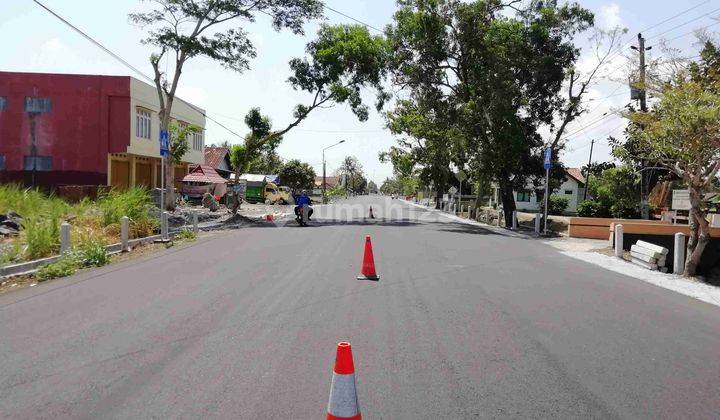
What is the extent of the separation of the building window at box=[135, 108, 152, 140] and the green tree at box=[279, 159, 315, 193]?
4237 centimetres

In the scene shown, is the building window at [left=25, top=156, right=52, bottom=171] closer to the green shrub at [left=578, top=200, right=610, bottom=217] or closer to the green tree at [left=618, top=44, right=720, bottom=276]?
the green shrub at [left=578, top=200, right=610, bottom=217]

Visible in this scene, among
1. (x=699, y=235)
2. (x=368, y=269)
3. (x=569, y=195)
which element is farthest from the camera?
(x=569, y=195)

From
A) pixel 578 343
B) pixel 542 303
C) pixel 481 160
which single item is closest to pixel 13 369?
pixel 578 343

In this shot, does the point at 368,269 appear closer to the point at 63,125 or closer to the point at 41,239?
the point at 41,239

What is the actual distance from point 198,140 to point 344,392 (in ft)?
Answer: 153

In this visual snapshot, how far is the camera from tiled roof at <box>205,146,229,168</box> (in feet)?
191

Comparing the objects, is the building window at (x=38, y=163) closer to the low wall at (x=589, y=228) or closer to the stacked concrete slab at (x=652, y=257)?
the low wall at (x=589, y=228)

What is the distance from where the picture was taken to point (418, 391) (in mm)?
4613

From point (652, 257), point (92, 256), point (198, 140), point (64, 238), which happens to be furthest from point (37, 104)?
point (652, 257)

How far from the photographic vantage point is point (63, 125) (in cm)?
3297

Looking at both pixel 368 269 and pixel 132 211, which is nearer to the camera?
pixel 368 269

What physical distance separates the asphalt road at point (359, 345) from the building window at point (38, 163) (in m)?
25.9

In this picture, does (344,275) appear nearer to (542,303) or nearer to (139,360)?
(542,303)

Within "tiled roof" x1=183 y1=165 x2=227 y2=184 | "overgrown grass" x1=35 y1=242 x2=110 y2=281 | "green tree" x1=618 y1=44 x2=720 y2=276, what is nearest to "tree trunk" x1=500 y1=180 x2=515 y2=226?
"green tree" x1=618 y1=44 x2=720 y2=276
